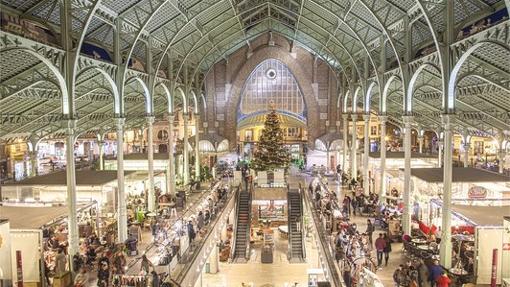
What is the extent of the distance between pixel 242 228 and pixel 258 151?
17.6 ft

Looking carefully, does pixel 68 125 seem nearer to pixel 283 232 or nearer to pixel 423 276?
pixel 423 276

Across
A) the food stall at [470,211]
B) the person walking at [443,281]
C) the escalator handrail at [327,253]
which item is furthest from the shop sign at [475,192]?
the person walking at [443,281]

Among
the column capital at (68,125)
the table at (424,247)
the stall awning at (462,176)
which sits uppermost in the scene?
the column capital at (68,125)

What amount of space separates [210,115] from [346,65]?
13.7m

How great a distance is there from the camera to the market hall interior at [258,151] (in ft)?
43.8

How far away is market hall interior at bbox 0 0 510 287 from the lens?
1336 cm

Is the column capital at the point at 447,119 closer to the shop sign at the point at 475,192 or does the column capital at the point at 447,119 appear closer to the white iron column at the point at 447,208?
the white iron column at the point at 447,208

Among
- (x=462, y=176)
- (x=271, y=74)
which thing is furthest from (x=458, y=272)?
(x=271, y=74)

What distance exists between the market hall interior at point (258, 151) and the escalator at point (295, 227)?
0.27 feet

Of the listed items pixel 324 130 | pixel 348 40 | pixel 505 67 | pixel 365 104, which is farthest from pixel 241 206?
pixel 505 67

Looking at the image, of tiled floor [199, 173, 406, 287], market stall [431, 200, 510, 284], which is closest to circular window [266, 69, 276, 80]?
tiled floor [199, 173, 406, 287]

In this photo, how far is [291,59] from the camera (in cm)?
4062

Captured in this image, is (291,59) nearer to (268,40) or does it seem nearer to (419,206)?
(268,40)

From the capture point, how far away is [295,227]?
27812 millimetres
